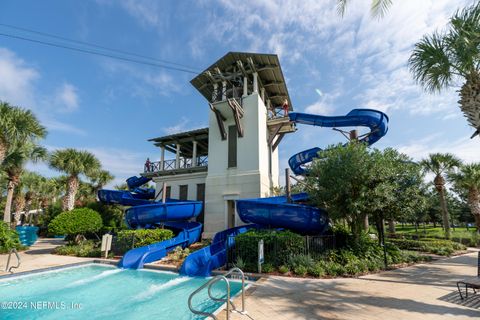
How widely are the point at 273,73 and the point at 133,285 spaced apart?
18.3 m

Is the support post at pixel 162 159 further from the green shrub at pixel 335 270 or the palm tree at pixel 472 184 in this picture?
the palm tree at pixel 472 184

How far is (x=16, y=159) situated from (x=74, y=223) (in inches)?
269

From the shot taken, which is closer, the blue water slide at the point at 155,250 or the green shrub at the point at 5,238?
the blue water slide at the point at 155,250

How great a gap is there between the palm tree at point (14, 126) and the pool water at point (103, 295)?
938 cm

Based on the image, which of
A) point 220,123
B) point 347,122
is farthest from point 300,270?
point 220,123

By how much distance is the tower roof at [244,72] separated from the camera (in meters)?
19.5

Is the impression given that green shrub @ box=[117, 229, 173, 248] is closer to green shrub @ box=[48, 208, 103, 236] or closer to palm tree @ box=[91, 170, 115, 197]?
green shrub @ box=[48, 208, 103, 236]

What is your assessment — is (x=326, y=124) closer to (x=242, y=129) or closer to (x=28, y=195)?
(x=242, y=129)

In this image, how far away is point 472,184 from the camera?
70.0ft

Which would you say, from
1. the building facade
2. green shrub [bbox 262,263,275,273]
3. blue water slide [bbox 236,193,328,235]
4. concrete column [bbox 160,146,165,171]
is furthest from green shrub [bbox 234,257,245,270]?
concrete column [bbox 160,146,165,171]

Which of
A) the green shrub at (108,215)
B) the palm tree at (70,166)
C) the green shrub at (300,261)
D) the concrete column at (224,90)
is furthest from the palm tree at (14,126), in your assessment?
the green shrub at (300,261)

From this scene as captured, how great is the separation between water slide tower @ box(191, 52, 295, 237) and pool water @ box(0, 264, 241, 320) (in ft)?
26.0

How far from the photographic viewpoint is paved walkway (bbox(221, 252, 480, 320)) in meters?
5.14

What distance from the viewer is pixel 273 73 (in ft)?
68.4
